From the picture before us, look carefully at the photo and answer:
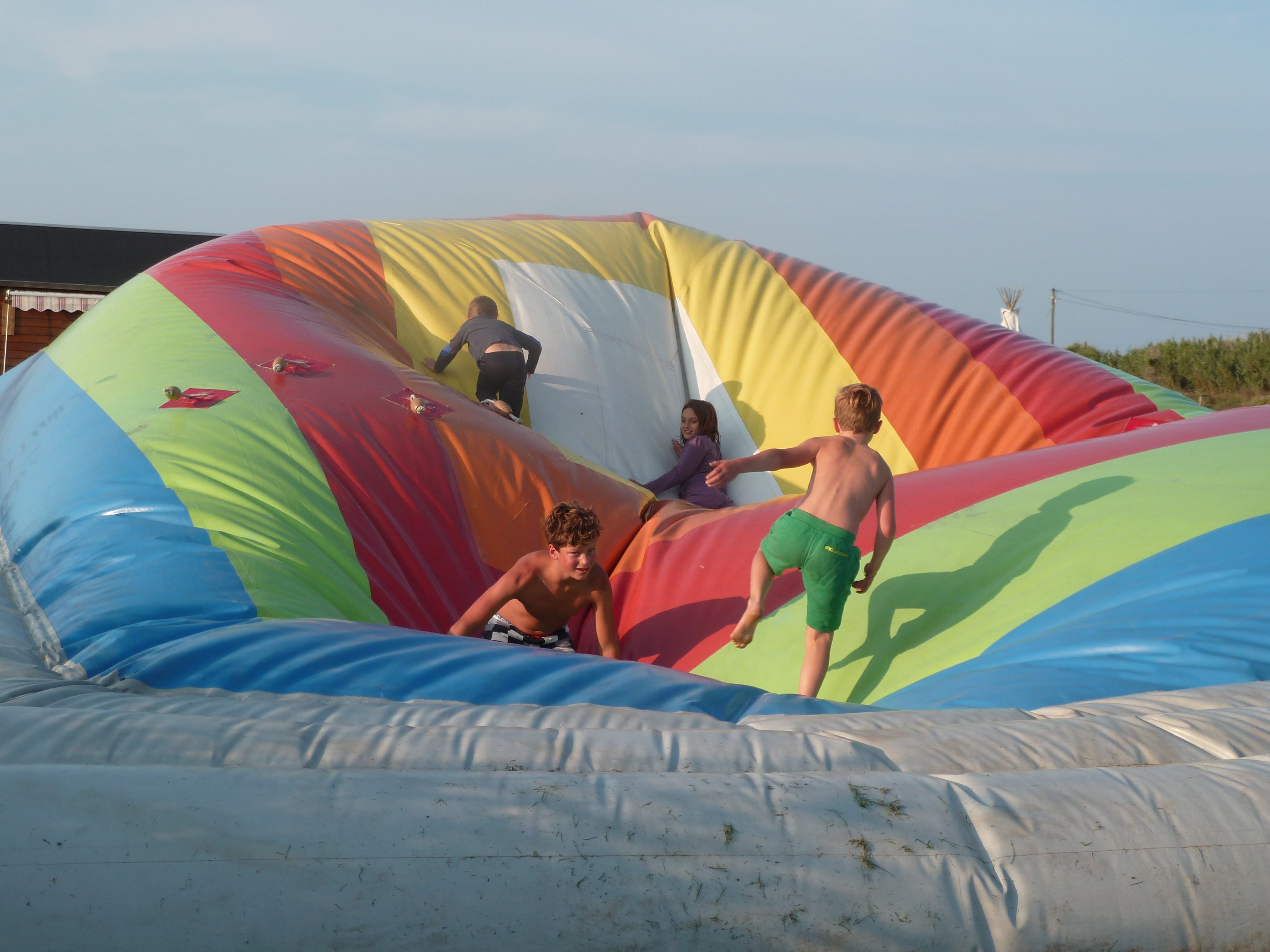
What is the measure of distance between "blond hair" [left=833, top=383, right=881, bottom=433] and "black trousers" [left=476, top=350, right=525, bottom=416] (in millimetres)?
1866

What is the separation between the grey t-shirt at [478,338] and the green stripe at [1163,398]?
2799 millimetres

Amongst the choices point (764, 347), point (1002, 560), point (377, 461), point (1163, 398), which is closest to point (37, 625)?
point (377, 461)

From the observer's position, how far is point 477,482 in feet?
12.2

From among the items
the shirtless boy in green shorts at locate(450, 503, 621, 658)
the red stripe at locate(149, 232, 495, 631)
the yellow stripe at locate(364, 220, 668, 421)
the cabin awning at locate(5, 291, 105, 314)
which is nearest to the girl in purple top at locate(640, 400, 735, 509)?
the yellow stripe at locate(364, 220, 668, 421)

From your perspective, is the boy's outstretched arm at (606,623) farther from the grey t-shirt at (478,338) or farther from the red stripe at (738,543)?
the grey t-shirt at (478,338)

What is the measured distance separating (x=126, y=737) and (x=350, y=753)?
0.29m

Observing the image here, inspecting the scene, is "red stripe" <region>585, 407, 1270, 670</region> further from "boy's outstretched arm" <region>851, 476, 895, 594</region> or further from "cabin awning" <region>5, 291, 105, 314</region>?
"cabin awning" <region>5, 291, 105, 314</region>

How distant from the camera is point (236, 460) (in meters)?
3.20

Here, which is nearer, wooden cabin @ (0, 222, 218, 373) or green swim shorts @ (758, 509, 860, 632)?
green swim shorts @ (758, 509, 860, 632)

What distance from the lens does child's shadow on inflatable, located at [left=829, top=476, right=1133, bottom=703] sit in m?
3.04

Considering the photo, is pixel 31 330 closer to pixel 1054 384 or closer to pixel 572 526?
pixel 1054 384

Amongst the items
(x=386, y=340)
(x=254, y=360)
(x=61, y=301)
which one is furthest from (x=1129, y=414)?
(x=61, y=301)

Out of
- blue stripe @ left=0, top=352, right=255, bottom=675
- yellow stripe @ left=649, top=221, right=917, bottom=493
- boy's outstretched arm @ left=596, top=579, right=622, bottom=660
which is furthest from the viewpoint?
yellow stripe @ left=649, top=221, right=917, bottom=493

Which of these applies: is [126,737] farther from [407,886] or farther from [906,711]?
[906,711]
